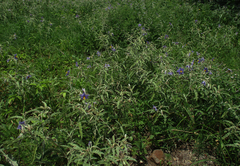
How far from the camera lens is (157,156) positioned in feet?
6.28

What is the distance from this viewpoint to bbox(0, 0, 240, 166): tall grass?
1.71 m

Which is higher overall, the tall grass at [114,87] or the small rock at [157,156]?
the tall grass at [114,87]

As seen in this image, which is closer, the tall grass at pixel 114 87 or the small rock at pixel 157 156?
the tall grass at pixel 114 87

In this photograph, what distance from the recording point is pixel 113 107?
2.15m

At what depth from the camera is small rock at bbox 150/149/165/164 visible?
1888 mm

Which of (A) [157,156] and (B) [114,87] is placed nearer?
(A) [157,156]

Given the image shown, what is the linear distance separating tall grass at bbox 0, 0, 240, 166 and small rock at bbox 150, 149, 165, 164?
102 millimetres

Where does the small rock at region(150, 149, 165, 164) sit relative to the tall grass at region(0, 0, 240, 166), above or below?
below

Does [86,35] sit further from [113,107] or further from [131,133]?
[131,133]

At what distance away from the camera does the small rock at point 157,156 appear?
1888mm

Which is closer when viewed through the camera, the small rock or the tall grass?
the tall grass

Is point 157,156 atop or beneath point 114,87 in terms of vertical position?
beneath

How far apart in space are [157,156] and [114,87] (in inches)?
41.3

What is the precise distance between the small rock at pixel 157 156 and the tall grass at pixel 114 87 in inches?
4.0
